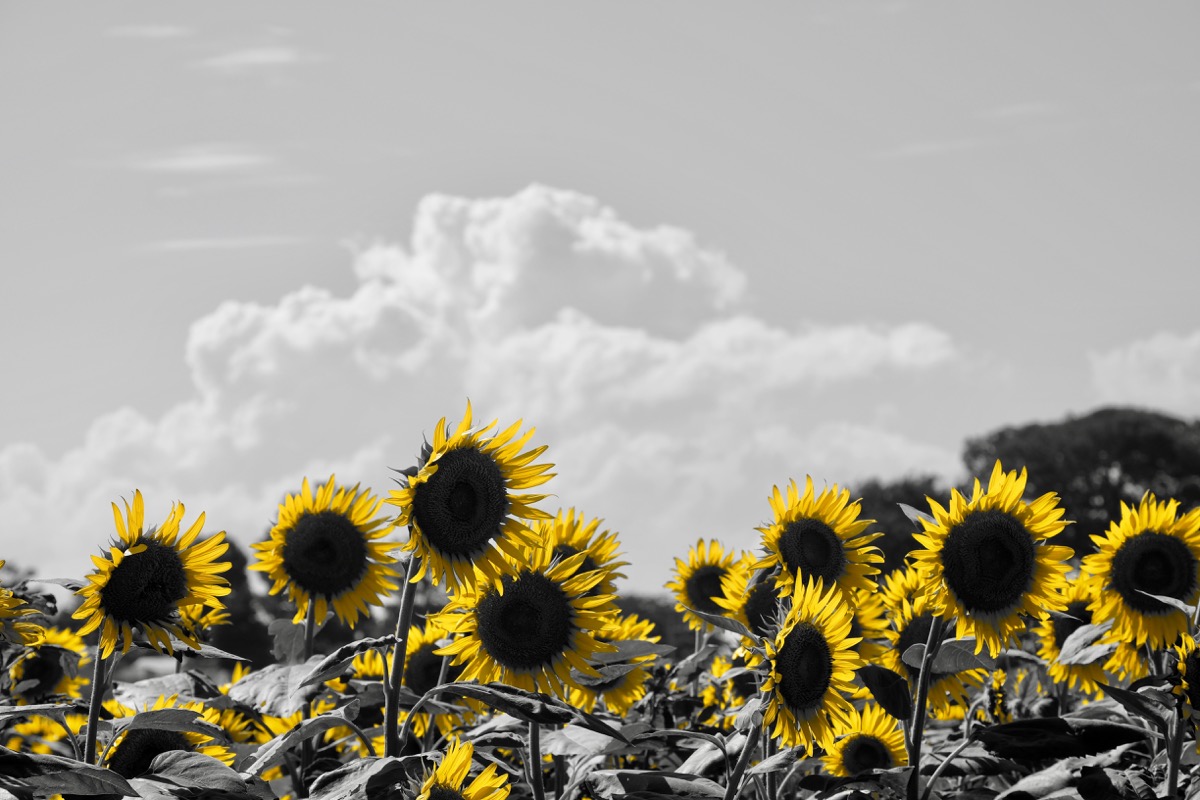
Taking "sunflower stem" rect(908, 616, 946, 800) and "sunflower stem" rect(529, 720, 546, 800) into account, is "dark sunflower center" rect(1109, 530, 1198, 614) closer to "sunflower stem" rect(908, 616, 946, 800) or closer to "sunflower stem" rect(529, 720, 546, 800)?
"sunflower stem" rect(908, 616, 946, 800)

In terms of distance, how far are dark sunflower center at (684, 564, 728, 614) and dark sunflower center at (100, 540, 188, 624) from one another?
3.17m

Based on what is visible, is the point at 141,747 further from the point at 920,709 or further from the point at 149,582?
the point at 920,709

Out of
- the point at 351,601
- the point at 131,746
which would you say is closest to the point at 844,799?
the point at 351,601

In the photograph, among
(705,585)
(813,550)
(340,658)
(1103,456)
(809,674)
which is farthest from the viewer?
(1103,456)

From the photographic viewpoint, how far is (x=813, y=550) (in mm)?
5508

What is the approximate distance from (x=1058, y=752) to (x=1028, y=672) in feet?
10.2

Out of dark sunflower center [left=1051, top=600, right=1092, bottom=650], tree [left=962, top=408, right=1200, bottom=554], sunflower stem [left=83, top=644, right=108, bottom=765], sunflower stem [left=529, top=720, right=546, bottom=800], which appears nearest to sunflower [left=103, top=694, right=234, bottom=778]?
sunflower stem [left=83, top=644, right=108, bottom=765]

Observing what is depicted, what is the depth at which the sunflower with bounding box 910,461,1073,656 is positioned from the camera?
205 inches

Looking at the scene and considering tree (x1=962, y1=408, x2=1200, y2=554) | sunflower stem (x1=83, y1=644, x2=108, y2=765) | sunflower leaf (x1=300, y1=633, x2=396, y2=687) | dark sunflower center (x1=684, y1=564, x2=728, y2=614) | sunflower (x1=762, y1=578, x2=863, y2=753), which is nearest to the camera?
sunflower leaf (x1=300, y1=633, x2=396, y2=687)

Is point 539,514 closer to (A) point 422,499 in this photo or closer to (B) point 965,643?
(A) point 422,499

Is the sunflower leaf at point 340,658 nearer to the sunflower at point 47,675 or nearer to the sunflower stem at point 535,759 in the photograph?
the sunflower stem at point 535,759

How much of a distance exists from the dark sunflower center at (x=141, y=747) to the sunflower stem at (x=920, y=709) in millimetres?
2669

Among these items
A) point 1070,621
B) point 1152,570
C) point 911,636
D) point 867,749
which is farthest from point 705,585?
point 1152,570

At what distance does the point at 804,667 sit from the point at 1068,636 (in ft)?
9.50
